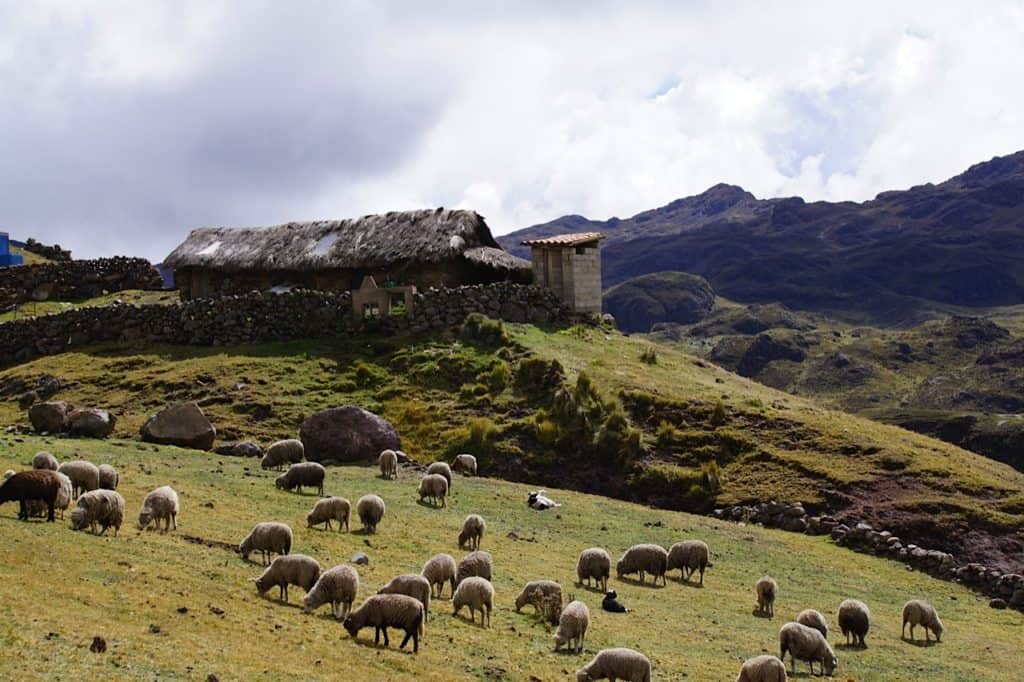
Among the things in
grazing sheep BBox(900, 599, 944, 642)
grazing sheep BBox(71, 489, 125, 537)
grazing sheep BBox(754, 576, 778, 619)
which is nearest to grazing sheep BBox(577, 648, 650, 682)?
grazing sheep BBox(754, 576, 778, 619)

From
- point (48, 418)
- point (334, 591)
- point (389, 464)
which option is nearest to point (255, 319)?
point (48, 418)

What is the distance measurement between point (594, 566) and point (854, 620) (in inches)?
205

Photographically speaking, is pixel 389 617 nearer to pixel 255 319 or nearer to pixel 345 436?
pixel 345 436

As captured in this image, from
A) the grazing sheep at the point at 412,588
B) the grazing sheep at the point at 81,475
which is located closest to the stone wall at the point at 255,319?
the grazing sheep at the point at 81,475

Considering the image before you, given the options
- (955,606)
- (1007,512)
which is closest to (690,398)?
(1007,512)

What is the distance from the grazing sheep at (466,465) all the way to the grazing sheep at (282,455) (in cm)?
605

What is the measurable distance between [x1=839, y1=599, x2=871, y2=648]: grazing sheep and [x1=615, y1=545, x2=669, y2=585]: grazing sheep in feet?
13.6

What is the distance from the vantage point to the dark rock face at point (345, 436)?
119 ft

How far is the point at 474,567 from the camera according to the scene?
20172mm

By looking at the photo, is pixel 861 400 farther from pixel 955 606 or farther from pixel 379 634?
pixel 379 634

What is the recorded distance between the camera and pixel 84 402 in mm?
44375

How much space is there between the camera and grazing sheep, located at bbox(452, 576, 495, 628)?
711 inches

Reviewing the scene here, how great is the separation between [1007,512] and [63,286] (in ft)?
188

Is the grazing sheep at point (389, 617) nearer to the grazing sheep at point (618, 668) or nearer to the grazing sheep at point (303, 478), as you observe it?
the grazing sheep at point (618, 668)
